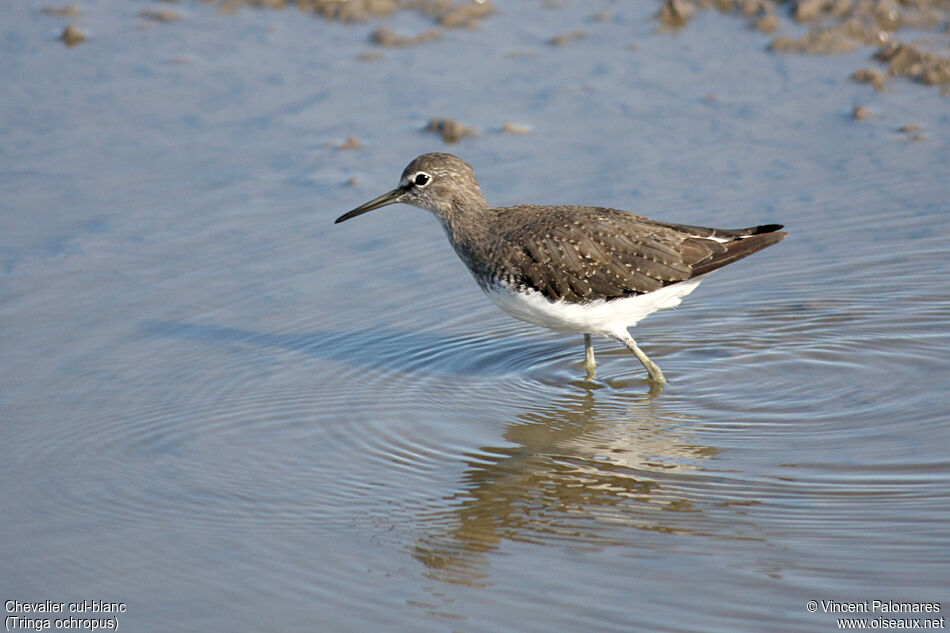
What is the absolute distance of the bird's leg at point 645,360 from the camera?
8.16 meters

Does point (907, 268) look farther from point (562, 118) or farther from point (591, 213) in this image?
point (562, 118)

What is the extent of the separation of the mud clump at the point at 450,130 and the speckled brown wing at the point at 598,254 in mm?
2989

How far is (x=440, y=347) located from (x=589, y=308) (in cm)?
123

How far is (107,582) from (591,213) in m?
4.19

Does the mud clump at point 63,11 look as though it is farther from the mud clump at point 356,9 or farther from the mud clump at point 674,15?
the mud clump at point 674,15

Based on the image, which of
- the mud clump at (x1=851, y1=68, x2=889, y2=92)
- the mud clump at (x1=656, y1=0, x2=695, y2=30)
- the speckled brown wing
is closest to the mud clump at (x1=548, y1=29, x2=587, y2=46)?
the mud clump at (x1=656, y1=0, x2=695, y2=30)

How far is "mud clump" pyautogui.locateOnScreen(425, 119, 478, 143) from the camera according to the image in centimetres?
1113

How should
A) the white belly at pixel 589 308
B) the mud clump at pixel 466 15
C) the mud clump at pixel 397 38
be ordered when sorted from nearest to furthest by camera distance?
the white belly at pixel 589 308, the mud clump at pixel 397 38, the mud clump at pixel 466 15

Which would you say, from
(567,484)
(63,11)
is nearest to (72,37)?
(63,11)

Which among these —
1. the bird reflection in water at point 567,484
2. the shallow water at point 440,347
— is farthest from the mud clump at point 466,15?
the bird reflection in water at point 567,484

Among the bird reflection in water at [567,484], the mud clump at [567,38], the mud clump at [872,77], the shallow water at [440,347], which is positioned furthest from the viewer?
the mud clump at [567,38]

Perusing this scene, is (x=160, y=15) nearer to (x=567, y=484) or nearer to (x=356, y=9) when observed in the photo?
(x=356, y=9)

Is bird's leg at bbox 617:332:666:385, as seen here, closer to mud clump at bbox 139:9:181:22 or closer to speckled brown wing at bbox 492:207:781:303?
speckled brown wing at bbox 492:207:781:303

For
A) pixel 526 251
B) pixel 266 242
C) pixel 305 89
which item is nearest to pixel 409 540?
pixel 526 251
